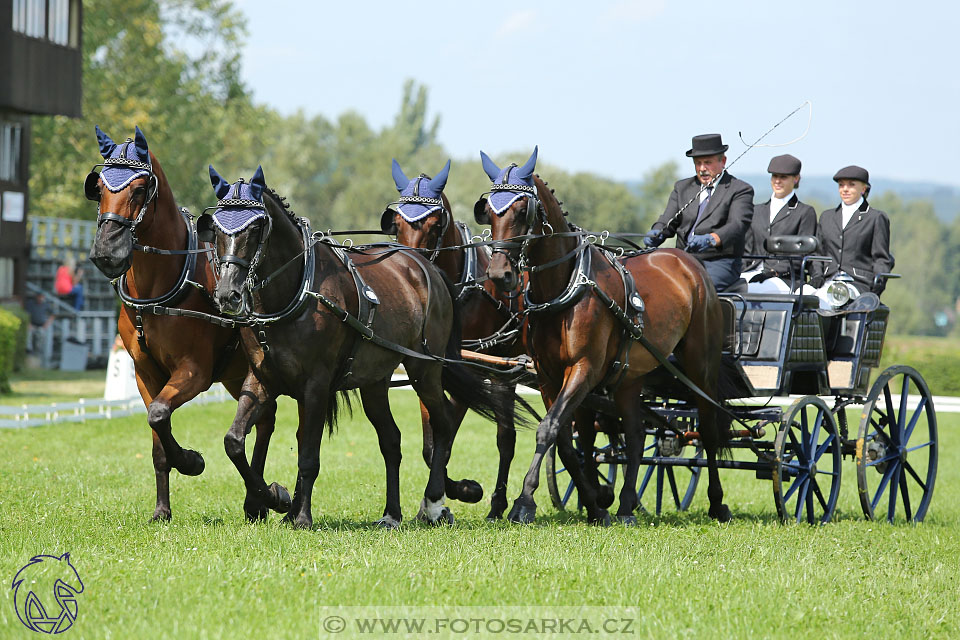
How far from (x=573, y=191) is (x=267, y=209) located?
226 ft

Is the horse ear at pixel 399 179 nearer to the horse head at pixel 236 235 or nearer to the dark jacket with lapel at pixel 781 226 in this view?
the horse head at pixel 236 235

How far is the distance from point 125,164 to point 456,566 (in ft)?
11.0

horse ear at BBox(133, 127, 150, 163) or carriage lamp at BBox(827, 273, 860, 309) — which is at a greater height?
horse ear at BBox(133, 127, 150, 163)

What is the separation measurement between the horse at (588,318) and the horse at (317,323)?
79 cm

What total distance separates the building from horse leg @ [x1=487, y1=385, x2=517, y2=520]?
20.7 meters

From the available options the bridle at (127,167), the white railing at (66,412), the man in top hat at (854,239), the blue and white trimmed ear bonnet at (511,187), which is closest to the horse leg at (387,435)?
the blue and white trimmed ear bonnet at (511,187)

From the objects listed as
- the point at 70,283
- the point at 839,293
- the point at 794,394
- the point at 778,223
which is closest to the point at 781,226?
the point at 778,223

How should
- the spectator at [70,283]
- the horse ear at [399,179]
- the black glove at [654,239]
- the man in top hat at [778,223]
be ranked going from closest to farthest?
1. the horse ear at [399,179]
2. the black glove at [654,239]
3. the man in top hat at [778,223]
4. the spectator at [70,283]

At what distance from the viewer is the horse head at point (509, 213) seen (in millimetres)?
7871

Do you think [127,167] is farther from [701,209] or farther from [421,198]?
[701,209]

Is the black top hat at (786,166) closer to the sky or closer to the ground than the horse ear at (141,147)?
closer to the sky

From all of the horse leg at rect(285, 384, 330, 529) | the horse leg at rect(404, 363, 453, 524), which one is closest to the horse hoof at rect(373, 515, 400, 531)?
the horse leg at rect(404, 363, 453, 524)

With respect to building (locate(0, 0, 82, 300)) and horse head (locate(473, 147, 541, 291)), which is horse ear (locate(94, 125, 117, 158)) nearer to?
horse head (locate(473, 147, 541, 291))

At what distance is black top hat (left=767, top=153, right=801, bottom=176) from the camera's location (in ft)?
35.3
